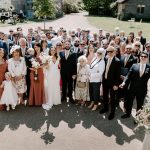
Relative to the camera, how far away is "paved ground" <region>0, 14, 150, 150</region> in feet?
23.7

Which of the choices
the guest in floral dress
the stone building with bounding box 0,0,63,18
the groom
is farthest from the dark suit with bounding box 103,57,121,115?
the stone building with bounding box 0,0,63,18

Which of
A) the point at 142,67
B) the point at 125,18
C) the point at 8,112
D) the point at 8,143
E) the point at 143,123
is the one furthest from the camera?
the point at 125,18

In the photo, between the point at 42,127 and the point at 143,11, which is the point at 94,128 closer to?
the point at 42,127

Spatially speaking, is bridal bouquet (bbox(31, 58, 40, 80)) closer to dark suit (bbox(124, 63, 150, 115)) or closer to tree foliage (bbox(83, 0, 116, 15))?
dark suit (bbox(124, 63, 150, 115))

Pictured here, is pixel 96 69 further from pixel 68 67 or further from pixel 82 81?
pixel 68 67

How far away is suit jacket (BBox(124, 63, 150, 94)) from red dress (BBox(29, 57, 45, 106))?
2931 millimetres

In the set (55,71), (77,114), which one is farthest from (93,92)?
(55,71)

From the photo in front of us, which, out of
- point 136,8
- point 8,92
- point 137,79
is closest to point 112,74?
point 137,79

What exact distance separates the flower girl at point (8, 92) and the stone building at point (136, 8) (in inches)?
1691

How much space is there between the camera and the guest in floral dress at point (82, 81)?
9.07 metres

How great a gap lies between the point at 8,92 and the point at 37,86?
3.28ft

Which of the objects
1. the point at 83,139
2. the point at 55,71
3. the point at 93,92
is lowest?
the point at 83,139

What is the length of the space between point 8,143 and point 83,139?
80.9 inches

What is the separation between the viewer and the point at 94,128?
26.6 feet
